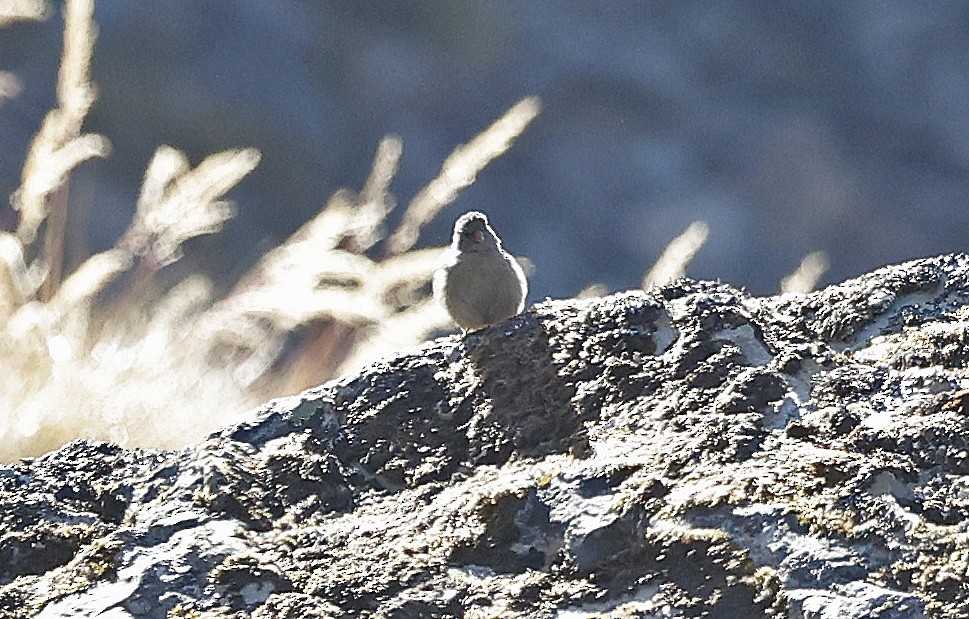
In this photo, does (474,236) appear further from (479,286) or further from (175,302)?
(175,302)

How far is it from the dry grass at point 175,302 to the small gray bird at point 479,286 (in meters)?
0.08

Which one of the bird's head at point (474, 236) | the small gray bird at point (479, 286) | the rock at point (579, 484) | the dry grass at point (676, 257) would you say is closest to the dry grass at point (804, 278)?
the dry grass at point (676, 257)

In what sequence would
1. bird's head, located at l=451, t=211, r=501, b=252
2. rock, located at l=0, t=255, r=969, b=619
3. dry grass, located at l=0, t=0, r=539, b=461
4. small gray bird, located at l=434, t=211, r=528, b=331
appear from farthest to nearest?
1. bird's head, located at l=451, t=211, r=501, b=252
2. small gray bird, located at l=434, t=211, r=528, b=331
3. dry grass, located at l=0, t=0, r=539, b=461
4. rock, located at l=0, t=255, r=969, b=619

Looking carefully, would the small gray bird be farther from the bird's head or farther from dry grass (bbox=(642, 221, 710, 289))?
dry grass (bbox=(642, 221, 710, 289))

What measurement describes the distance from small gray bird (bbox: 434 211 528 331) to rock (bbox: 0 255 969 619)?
6.41ft

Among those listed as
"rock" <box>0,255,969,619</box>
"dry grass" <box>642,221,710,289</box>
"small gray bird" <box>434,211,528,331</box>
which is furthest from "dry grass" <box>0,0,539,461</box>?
"rock" <box>0,255,969,619</box>

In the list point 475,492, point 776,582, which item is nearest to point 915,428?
point 776,582

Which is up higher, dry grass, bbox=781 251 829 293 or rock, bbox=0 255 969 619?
dry grass, bbox=781 251 829 293

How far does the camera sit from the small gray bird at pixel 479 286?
4.83 metres

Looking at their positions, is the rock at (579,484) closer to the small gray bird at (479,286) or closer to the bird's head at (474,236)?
the small gray bird at (479,286)

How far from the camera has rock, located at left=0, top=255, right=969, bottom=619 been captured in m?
2.08

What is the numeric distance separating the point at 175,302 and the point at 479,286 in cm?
98

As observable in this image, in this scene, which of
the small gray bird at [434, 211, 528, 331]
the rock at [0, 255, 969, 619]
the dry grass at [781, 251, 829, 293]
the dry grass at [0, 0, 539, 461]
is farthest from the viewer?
the small gray bird at [434, 211, 528, 331]

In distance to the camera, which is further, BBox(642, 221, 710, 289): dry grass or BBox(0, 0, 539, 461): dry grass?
BBox(642, 221, 710, 289): dry grass
